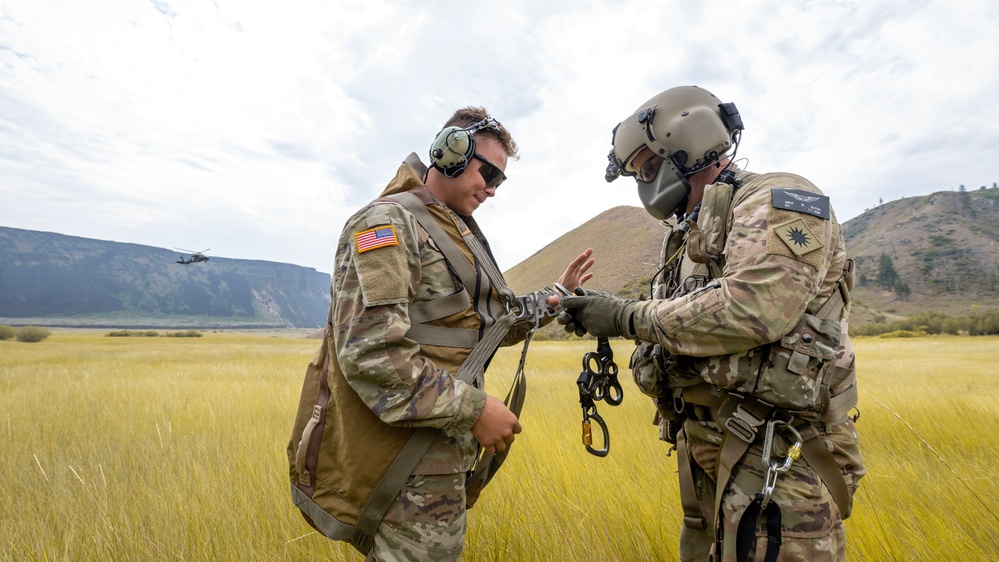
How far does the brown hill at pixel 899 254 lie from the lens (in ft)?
198

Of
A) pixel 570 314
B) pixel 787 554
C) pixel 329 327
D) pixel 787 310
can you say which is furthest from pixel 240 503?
pixel 787 310

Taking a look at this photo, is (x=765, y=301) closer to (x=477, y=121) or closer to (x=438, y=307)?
(x=438, y=307)

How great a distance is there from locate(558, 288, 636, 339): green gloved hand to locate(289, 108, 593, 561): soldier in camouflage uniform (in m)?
0.49

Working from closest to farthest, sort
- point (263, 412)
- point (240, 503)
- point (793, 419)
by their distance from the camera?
1. point (793, 419)
2. point (240, 503)
3. point (263, 412)

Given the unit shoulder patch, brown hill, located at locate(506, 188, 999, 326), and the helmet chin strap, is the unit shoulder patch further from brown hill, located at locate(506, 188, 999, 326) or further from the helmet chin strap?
brown hill, located at locate(506, 188, 999, 326)

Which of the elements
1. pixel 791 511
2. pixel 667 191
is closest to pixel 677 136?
pixel 667 191

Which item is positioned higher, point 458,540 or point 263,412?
point 458,540

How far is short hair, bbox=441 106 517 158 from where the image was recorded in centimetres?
267

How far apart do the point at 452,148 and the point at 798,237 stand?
1653 millimetres

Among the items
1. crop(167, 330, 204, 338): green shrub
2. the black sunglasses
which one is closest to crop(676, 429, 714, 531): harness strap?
the black sunglasses

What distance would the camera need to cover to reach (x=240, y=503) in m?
3.72

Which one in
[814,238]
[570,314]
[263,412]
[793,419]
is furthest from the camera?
[263,412]

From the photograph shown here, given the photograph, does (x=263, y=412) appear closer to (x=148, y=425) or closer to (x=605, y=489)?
(x=148, y=425)

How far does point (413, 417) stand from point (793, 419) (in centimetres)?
169
